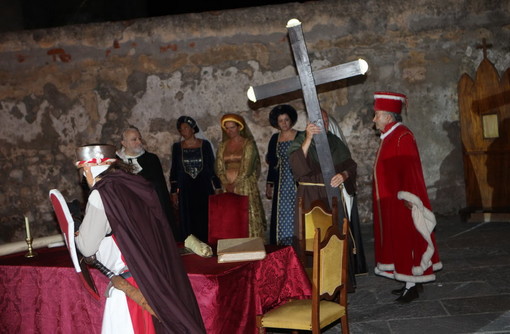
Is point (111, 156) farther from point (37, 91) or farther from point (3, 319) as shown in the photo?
→ point (37, 91)

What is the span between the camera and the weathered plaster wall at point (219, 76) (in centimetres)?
748

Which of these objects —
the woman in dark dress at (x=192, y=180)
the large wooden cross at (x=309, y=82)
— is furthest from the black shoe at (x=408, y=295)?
the woman in dark dress at (x=192, y=180)

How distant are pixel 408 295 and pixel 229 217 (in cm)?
147

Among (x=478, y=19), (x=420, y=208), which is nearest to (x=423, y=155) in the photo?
(x=478, y=19)

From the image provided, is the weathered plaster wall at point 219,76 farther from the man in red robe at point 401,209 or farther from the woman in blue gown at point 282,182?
the man in red robe at point 401,209

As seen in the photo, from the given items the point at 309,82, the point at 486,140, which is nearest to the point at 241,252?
the point at 309,82

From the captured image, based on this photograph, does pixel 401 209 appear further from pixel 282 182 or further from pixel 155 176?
pixel 155 176

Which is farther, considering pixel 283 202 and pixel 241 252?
pixel 283 202

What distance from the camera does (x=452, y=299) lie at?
175 inches

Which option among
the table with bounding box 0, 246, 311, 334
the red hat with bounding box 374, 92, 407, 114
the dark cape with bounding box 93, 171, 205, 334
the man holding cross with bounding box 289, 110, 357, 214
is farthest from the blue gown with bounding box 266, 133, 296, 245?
the dark cape with bounding box 93, 171, 205, 334

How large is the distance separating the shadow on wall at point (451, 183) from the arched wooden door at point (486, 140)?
7.3 inches

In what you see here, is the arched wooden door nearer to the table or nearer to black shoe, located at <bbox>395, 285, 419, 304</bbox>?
black shoe, located at <bbox>395, 285, 419, 304</bbox>

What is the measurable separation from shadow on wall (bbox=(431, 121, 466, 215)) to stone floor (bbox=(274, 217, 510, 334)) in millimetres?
1478

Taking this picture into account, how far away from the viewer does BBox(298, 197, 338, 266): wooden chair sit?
155 inches
